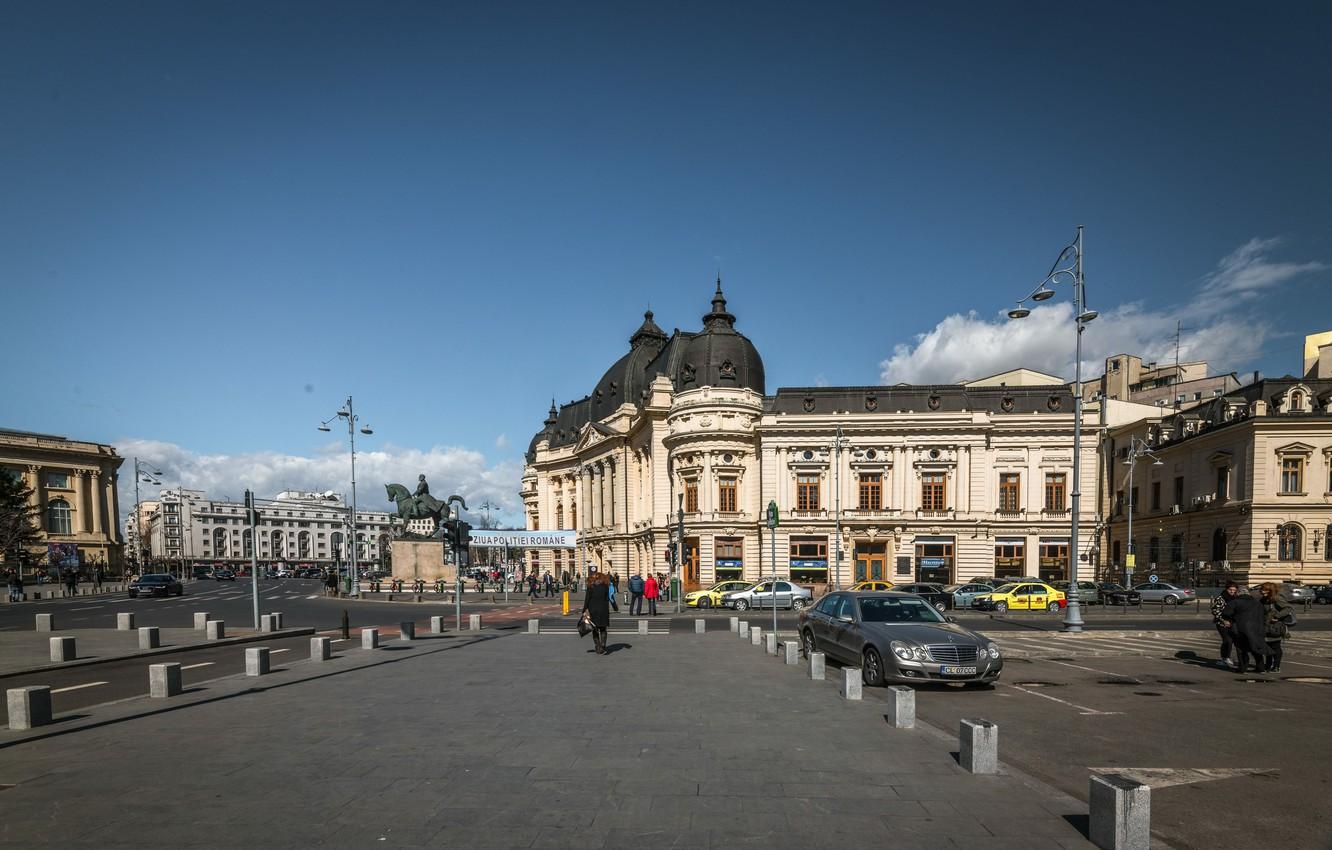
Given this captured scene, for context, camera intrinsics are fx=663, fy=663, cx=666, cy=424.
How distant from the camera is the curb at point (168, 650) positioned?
14.3m

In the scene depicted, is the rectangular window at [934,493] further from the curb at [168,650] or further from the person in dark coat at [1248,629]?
the curb at [168,650]

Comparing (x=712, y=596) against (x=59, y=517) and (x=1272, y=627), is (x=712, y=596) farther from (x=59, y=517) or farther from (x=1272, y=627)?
(x=59, y=517)

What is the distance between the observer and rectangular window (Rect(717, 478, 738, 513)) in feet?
157

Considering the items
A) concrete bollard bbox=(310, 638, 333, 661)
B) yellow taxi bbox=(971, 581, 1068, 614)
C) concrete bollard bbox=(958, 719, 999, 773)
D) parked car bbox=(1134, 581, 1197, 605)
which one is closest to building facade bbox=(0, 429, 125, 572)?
concrete bollard bbox=(310, 638, 333, 661)

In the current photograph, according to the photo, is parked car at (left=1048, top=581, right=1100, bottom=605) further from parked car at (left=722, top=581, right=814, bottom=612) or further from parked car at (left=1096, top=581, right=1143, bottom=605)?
parked car at (left=722, top=581, right=814, bottom=612)

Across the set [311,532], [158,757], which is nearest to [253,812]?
[158,757]

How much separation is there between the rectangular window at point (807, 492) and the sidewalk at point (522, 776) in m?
35.8

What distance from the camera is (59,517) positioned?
81500 mm

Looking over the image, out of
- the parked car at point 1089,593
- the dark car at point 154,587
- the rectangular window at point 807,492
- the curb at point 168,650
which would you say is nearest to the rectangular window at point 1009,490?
the parked car at point 1089,593

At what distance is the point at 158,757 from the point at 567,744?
4359 millimetres

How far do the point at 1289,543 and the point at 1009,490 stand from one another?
1667 centimetres

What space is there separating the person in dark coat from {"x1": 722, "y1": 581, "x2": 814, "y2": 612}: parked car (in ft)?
64.1

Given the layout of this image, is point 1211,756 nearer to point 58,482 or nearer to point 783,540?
point 783,540

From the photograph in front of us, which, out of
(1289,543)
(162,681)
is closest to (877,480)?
(1289,543)
